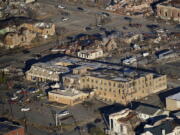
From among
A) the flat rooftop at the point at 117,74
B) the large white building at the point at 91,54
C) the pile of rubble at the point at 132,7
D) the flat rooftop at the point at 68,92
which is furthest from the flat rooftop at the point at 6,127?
the pile of rubble at the point at 132,7

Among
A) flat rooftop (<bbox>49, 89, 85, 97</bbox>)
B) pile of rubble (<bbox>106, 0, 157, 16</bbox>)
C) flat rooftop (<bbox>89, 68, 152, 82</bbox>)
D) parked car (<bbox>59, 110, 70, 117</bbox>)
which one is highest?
pile of rubble (<bbox>106, 0, 157, 16</bbox>)

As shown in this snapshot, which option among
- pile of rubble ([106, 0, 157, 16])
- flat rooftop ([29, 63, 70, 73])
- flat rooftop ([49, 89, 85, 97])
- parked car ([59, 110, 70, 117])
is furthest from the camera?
pile of rubble ([106, 0, 157, 16])

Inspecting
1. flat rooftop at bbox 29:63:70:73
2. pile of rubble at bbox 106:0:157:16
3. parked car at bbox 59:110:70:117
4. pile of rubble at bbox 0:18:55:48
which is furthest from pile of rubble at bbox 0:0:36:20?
parked car at bbox 59:110:70:117

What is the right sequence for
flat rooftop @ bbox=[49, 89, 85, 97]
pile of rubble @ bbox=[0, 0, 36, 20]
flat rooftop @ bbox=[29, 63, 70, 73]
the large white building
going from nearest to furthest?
flat rooftop @ bbox=[49, 89, 85, 97] < flat rooftop @ bbox=[29, 63, 70, 73] < the large white building < pile of rubble @ bbox=[0, 0, 36, 20]

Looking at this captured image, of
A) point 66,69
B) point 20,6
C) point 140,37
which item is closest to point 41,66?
point 66,69

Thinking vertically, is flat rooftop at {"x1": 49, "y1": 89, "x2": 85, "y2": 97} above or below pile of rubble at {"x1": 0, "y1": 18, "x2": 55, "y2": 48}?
below

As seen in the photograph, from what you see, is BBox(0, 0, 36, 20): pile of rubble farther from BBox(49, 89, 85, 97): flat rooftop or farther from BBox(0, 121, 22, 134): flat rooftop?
BBox(0, 121, 22, 134): flat rooftop

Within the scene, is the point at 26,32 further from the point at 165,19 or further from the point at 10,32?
the point at 165,19

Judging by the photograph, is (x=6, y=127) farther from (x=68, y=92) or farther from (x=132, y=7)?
(x=132, y=7)

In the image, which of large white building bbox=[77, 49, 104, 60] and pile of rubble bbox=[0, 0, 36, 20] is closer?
large white building bbox=[77, 49, 104, 60]

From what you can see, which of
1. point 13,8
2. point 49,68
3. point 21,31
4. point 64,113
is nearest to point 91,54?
point 49,68
